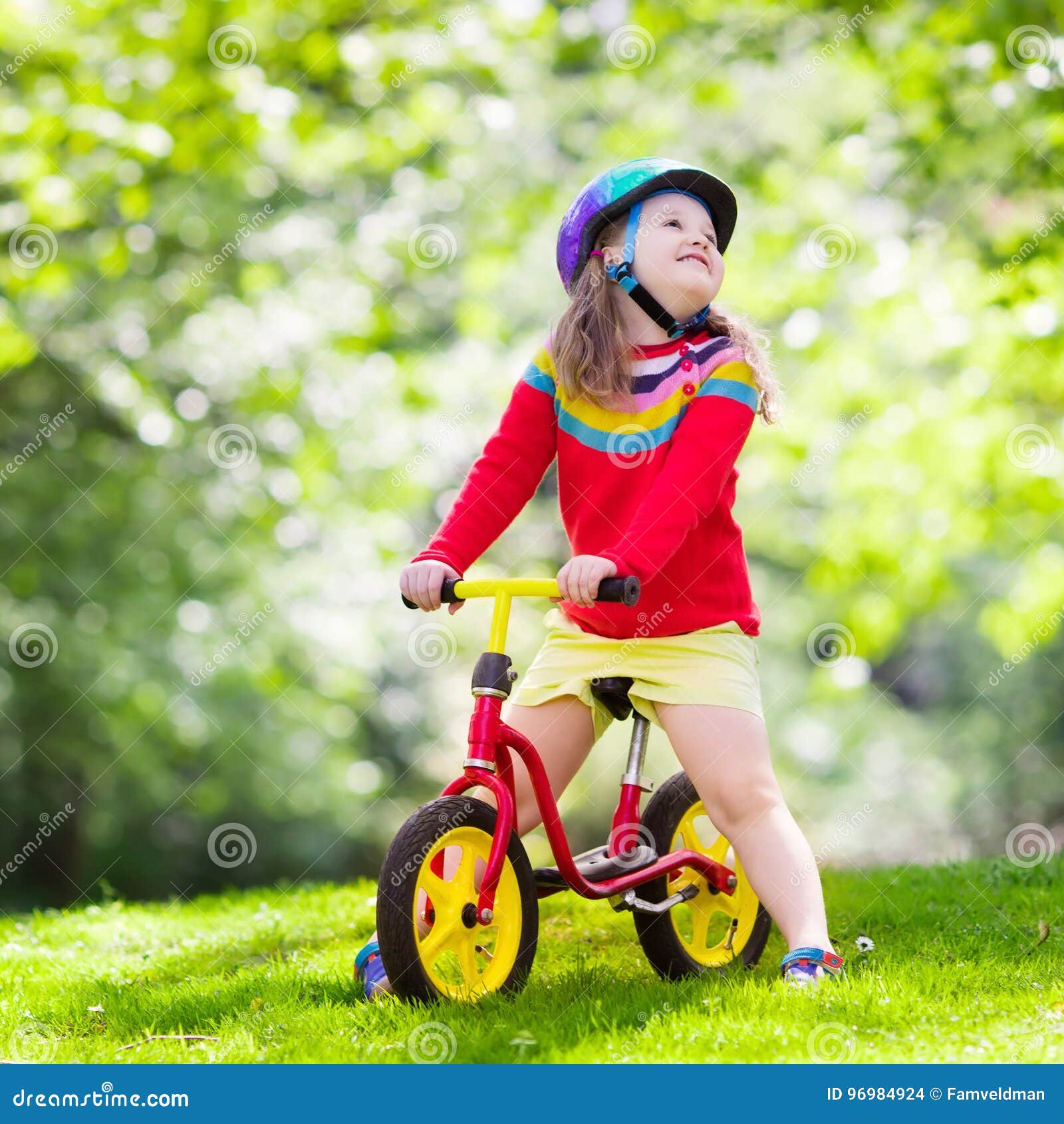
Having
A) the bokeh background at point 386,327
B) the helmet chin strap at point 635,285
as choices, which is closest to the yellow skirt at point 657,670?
the helmet chin strap at point 635,285

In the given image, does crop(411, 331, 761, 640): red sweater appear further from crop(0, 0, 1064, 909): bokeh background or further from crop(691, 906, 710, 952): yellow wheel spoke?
crop(0, 0, 1064, 909): bokeh background

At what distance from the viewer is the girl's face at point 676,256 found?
2898mm

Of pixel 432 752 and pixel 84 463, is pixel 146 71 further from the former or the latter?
pixel 432 752

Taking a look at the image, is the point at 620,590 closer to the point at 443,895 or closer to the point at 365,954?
the point at 443,895

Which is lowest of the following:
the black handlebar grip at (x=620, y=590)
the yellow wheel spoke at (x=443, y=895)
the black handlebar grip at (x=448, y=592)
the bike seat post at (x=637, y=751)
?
the yellow wheel spoke at (x=443, y=895)

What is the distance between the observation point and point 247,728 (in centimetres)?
1118

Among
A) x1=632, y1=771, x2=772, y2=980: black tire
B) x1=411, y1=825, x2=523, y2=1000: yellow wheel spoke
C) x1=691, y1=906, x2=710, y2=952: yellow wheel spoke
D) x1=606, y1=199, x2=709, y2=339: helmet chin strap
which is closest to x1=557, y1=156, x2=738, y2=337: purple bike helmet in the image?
x1=606, y1=199, x2=709, y2=339: helmet chin strap

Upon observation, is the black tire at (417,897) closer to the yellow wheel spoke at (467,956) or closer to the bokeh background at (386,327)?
the yellow wheel spoke at (467,956)

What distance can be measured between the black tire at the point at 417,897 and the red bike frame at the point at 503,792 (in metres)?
0.03

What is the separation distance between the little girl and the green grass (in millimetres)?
250

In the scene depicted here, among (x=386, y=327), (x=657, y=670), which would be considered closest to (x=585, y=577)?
(x=657, y=670)

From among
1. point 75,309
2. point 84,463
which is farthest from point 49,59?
point 84,463

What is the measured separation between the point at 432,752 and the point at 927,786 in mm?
6332
